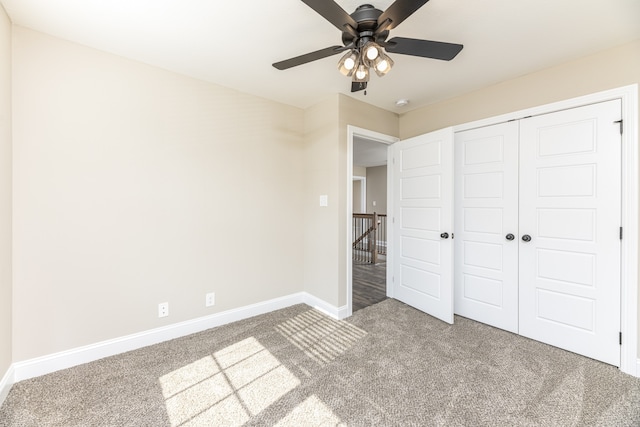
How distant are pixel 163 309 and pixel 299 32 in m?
2.50

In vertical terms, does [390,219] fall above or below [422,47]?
below

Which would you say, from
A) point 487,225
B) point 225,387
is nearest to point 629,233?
point 487,225

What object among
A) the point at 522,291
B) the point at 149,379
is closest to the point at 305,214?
the point at 149,379

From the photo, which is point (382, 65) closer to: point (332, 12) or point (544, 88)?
point (332, 12)

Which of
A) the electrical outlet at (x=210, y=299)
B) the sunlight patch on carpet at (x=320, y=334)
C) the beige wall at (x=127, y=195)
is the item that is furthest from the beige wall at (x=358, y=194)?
the electrical outlet at (x=210, y=299)

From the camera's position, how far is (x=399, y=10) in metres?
1.21

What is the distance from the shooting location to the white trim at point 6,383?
63.2 inches

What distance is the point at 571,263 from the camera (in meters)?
2.17

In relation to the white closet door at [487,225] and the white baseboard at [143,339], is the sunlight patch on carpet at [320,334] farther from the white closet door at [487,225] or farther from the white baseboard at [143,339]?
the white closet door at [487,225]

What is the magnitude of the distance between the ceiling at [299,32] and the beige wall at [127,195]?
0.83 ft

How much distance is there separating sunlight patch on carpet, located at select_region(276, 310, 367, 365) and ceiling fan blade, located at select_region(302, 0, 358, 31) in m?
2.23

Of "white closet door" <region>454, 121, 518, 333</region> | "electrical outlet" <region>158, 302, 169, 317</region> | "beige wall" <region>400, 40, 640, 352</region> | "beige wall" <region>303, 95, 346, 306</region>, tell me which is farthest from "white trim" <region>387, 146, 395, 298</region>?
"electrical outlet" <region>158, 302, 169, 317</region>

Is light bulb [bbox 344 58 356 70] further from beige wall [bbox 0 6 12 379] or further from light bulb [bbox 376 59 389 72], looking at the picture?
beige wall [bbox 0 6 12 379]

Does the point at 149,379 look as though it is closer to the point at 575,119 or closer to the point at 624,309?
the point at 624,309
